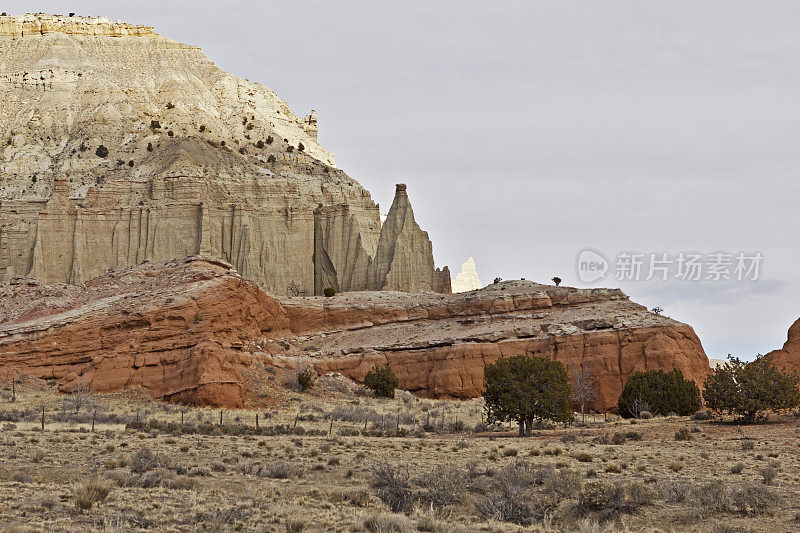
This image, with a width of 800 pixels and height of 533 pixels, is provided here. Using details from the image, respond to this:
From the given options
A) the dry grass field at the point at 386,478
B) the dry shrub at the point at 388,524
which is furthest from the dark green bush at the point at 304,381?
the dry shrub at the point at 388,524

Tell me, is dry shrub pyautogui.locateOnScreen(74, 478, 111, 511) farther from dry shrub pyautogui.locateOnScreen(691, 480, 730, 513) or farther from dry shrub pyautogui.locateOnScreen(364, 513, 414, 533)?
dry shrub pyautogui.locateOnScreen(691, 480, 730, 513)

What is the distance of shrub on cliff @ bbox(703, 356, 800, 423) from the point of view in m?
38.1

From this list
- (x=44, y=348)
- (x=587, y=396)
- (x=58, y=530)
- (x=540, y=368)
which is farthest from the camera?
(x=587, y=396)

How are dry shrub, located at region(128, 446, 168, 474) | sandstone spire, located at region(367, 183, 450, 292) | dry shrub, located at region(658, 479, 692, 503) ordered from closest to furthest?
dry shrub, located at region(658, 479, 692, 503), dry shrub, located at region(128, 446, 168, 474), sandstone spire, located at region(367, 183, 450, 292)

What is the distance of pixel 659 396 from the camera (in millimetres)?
49125

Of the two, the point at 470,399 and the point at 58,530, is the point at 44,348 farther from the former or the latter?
the point at 58,530

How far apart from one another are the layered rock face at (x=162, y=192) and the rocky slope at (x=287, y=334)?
87.6 ft

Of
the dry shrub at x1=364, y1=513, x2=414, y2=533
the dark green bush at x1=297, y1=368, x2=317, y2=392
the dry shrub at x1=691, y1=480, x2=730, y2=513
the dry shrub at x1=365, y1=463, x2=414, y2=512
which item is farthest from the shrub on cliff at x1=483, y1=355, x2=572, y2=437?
the dry shrub at x1=364, y1=513, x2=414, y2=533

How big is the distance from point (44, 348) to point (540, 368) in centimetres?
A: 2705

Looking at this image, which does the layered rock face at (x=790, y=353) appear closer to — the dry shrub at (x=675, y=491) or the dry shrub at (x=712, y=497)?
the dry shrub at (x=675, y=491)

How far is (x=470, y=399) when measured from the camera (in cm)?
6178

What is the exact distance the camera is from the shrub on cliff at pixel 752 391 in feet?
125

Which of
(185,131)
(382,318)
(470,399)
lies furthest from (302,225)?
(470,399)

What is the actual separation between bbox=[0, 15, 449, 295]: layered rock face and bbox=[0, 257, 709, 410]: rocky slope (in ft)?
87.6
